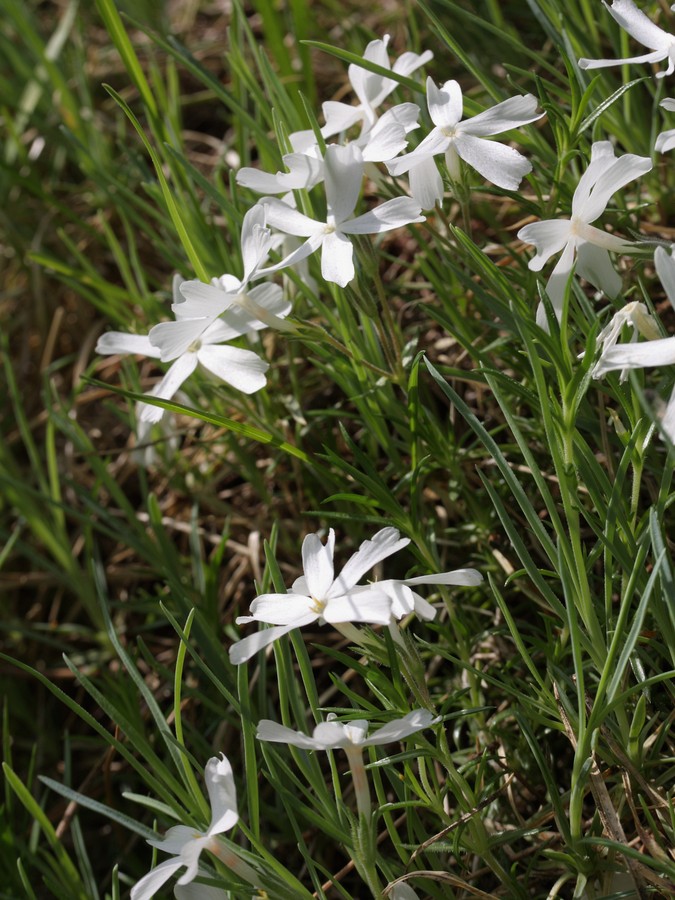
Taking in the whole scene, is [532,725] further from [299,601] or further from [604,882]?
[299,601]

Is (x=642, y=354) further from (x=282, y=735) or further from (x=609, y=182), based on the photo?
(x=282, y=735)

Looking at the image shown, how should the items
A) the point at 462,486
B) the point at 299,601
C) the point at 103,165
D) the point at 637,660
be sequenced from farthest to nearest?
the point at 103,165 < the point at 462,486 < the point at 637,660 < the point at 299,601

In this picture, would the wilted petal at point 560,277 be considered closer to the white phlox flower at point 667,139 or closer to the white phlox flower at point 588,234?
the white phlox flower at point 588,234

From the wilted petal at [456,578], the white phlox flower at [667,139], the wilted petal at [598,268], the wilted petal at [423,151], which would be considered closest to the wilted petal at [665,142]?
the white phlox flower at [667,139]

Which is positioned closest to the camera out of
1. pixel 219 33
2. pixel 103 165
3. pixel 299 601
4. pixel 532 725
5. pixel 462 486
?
pixel 299 601

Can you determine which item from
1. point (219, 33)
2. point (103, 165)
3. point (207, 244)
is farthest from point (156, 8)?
point (207, 244)

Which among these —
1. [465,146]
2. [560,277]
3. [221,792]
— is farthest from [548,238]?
[221,792]

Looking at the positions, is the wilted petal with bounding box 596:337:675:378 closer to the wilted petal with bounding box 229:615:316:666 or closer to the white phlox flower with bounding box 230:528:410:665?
the white phlox flower with bounding box 230:528:410:665
